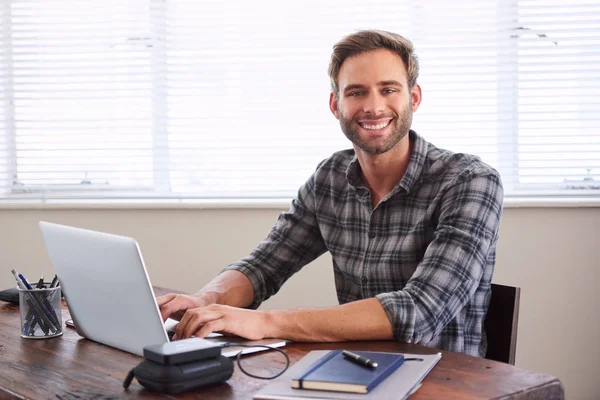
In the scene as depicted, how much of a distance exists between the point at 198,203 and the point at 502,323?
1.64 m

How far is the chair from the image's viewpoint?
1.66 m

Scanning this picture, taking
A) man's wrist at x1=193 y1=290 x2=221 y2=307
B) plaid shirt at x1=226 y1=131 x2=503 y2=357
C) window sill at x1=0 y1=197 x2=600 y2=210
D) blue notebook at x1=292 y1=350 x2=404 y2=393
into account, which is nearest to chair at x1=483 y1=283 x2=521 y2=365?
plaid shirt at x1=226 y1=131 x2=503 y2=357

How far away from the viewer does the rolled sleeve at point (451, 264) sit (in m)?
1.47

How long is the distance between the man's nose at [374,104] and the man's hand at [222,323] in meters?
0.66

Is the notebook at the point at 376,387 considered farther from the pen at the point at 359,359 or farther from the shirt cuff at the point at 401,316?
the shirt cuff at the point at 401,316

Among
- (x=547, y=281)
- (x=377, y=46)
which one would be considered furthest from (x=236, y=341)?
(x=547, y=281)

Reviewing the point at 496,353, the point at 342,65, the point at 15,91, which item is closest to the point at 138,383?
the point at 496,353

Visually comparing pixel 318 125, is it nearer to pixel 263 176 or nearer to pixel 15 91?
pixel 263 176

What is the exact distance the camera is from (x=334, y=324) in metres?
1.43

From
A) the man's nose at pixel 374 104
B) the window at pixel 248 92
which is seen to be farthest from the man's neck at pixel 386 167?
the window at pixel 248 92

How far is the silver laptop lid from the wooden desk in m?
0.04

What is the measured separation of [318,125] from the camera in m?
3.01

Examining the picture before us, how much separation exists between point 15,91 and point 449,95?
6.04ft

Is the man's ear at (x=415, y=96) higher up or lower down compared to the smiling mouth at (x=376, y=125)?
higher up
